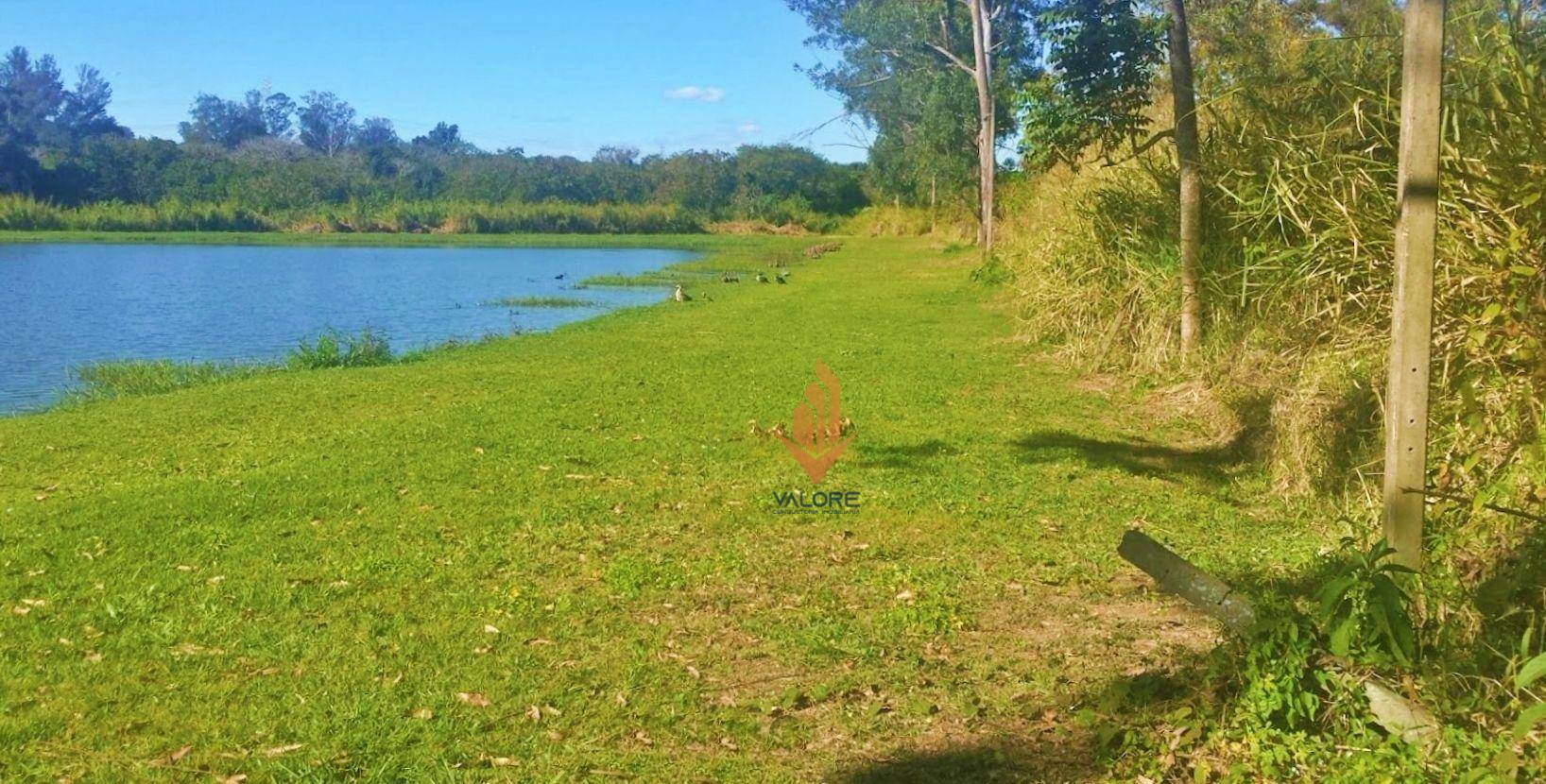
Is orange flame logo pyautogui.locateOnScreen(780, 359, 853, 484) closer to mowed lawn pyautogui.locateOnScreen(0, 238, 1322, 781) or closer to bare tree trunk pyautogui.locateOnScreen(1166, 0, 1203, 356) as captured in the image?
mowed lawn pyautogui.locateOnScreen(0, 238, 1322, 781)

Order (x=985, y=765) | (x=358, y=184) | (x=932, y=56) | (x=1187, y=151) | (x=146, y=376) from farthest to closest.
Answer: (x=358, y=184)
(x=932, y=56)
(x=146, y=376)
(x=1187, y=151)
(x=985, y=765)

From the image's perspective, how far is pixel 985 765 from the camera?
3361 millimetres

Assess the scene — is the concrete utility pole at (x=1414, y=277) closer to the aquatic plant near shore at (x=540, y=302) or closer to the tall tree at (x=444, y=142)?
the aquatic plant near shore at (x=540, y=302)

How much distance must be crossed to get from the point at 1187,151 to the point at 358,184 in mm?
69057

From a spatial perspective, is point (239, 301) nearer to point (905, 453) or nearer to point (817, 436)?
point (817, 436)

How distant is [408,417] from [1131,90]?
6357mm

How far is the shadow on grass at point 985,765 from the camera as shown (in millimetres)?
3295

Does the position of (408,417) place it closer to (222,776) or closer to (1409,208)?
(222,776)

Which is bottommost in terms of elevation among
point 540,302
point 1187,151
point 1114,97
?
point 540,302

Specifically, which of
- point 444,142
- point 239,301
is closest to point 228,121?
point 444,142

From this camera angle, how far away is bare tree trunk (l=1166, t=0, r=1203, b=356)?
29.8 ft

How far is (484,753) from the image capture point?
3410 millimetres

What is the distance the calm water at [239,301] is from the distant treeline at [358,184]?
69.4 feet

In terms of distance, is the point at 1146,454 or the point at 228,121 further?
the point at 228,121
